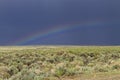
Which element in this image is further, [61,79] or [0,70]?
[0,70]

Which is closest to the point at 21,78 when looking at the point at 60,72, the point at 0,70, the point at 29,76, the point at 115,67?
the point at 29,76

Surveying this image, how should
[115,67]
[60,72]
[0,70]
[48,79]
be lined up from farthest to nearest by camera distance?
[115,67] → [0,70] → [60,72] → [48,79]

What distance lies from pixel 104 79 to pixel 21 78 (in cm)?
460

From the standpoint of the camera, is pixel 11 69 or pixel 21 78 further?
pixel 11 69

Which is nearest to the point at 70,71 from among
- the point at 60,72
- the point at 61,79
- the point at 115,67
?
the point at 60,72

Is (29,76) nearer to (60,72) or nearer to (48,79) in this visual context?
(48,79)

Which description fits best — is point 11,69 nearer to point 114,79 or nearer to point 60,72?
point 60,72

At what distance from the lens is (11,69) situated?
22188 mm

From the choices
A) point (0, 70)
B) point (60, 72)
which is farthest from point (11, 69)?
point (60, 72)

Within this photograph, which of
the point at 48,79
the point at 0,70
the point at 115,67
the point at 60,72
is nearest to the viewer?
the point at 48,79

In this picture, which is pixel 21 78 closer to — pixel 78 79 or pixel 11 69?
pixel 78 79

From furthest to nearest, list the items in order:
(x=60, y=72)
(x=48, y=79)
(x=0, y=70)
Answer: (x=0, y=70)
(x=60, y=72)
(x=48, y=79)

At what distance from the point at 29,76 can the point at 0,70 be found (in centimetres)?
592

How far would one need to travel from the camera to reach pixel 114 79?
14.9m
